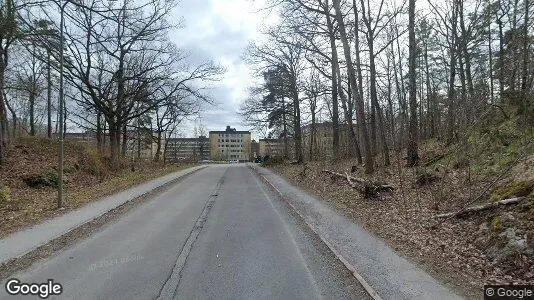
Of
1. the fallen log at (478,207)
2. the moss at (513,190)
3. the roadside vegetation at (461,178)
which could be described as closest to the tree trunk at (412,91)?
the roadside vegetation at (461,178)

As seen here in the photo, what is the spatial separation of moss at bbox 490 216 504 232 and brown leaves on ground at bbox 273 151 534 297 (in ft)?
0.35

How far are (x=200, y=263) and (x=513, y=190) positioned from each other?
21.0 ft

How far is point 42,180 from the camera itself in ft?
62.4

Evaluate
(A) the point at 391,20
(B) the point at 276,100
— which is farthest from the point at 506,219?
(B) the point at 276,100

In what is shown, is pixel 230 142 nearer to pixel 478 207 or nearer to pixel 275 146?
pixel 275 146

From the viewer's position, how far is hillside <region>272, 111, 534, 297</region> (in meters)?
6.32

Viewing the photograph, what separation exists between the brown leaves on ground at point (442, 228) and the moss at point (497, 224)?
0.11 meters

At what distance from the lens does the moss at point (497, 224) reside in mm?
7223

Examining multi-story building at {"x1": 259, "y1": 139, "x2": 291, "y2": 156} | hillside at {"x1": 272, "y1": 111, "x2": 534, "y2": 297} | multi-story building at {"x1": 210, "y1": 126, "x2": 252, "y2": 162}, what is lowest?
hillside at {"x1": 272, "y1": 111, "x2": 534, "y2": 297}

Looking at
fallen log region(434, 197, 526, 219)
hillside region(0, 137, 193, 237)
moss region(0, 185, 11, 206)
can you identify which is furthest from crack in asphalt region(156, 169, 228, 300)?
moss region(0, 185, 11, 206)

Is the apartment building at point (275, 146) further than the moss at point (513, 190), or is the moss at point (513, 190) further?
the apartment building at point (275, 146)

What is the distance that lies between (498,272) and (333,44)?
64.9ft

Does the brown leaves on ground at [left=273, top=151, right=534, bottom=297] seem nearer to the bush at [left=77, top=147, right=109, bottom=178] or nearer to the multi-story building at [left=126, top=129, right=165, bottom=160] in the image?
the bush at [left=77, top=147, right=109, bottom=178]

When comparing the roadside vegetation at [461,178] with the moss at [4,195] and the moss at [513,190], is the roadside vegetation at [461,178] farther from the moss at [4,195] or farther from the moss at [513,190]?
the moss at [4,195]
